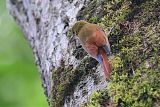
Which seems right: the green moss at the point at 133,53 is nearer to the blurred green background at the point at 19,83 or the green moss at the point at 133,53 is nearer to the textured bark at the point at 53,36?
the textured bark at the point at 53,36

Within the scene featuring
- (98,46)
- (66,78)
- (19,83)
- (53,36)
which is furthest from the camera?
(19,83)

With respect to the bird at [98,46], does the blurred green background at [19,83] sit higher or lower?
higher

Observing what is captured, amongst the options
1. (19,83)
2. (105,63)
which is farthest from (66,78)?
(19,83)

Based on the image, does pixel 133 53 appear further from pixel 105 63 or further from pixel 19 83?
pixel 19 83

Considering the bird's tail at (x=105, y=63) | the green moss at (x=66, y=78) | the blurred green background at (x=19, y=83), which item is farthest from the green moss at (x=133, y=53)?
the blurred green background at (x=19, y=83)

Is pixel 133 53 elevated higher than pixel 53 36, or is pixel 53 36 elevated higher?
pixel 53 36

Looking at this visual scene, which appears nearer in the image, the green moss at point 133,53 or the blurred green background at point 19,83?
the green moss at point 133,53

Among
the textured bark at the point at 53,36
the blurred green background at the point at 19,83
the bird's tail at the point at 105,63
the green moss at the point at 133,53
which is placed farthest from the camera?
the blurred green background at the point at 19,83

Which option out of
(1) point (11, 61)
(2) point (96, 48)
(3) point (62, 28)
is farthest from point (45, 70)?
(1) point (11, 61)

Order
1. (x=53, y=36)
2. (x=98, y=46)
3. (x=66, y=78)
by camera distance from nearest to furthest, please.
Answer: (x=98, y=46), (x=66, y=78), (x=53, y=36)

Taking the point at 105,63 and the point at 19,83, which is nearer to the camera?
the point at 105,63
